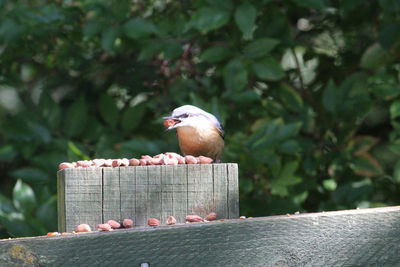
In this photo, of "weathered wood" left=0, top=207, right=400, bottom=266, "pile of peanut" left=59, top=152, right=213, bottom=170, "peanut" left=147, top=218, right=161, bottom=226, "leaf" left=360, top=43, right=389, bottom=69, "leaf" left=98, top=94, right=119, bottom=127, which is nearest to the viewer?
"weathered wood" left=0, top=207, right=400, bottom=266

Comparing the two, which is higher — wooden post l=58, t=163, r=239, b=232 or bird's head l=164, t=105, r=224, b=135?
bird's head l=164, t=105, r=224, b=135

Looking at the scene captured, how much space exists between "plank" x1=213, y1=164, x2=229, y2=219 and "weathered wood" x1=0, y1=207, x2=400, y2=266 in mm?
254

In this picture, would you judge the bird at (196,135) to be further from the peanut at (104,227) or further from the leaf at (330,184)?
the leaf at (330,184)

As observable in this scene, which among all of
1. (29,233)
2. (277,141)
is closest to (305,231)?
(277,141)

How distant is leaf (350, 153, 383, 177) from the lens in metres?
4.49

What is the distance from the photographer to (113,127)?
4.73 meters

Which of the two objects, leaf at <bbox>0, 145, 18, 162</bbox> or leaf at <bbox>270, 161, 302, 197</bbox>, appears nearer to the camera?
leaf at <bbox>270, 161, 302, 197</bbox>

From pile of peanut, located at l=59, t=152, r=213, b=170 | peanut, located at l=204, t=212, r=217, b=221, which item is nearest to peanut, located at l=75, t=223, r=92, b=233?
pile of peanut, located at l=59, t=152, r=213, b=170

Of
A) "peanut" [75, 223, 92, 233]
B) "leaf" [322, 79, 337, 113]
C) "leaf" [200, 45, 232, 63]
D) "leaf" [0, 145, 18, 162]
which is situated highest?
"leaf" [200, 45, 232, 63]

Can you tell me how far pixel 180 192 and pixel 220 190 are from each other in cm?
13

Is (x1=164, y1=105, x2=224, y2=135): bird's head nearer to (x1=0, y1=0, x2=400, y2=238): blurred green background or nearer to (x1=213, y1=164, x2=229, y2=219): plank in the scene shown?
(x1=213, y1=164, x2=229, y2=219): plank

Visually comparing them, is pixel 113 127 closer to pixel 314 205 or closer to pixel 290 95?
pixel 290 95

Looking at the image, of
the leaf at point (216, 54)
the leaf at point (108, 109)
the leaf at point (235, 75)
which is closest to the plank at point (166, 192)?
the leaf at point (235, 75)

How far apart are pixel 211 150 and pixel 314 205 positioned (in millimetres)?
2654
